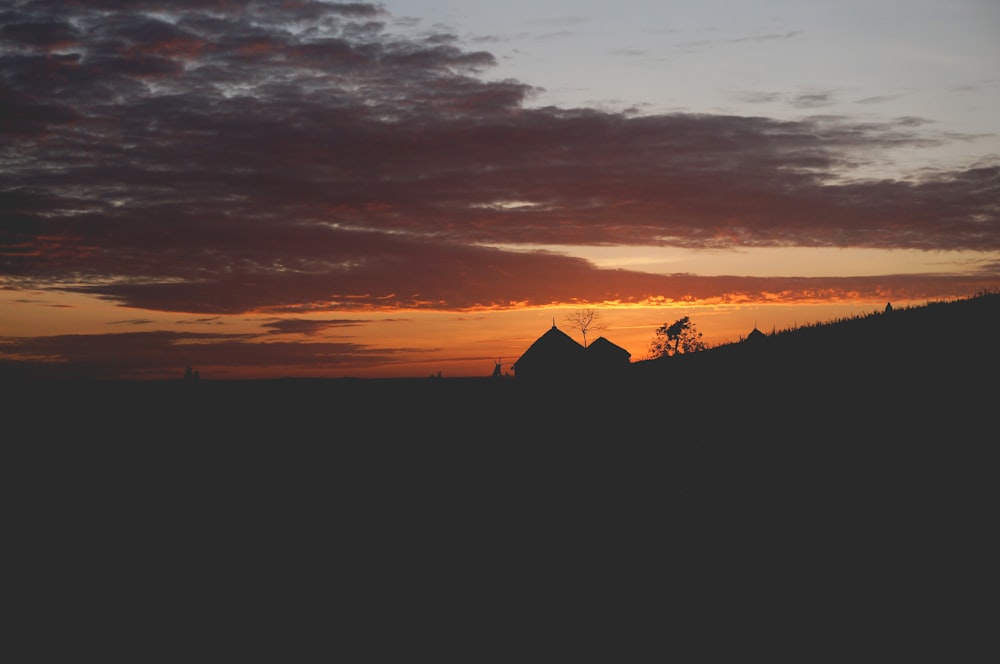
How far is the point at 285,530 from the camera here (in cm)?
1534

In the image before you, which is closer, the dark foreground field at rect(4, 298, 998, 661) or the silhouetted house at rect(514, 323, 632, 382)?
the dark foreground field at rect(4, 298, 998, 661)

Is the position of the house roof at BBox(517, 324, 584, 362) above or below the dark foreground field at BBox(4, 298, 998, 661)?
above

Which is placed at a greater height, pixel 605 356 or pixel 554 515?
pixel 605 356

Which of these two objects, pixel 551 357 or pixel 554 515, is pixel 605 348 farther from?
pixel 554 515

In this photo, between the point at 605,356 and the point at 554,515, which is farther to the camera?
the point at 605,356

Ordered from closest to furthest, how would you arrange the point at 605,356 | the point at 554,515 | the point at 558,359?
the point at 554,515, the point at 558,359, the point at 605,356

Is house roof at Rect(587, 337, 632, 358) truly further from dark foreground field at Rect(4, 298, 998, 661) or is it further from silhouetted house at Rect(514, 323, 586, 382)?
dark foreground field at Rect(4, 298, 998, 661)

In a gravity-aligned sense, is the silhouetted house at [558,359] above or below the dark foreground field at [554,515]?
above

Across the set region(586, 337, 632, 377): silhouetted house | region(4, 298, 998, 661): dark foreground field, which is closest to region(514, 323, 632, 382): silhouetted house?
region(586, 337, 632, 377): silhouetted house

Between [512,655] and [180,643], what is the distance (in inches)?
181

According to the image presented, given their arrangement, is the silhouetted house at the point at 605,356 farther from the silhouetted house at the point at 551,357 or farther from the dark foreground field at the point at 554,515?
the dark foreground field at the point at 554,515

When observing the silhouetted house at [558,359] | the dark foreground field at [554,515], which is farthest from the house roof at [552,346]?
the dark foreground field at [554,515]

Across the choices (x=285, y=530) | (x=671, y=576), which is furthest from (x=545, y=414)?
(x=671, y=576)

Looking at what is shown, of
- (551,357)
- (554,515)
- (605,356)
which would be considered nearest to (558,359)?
(551,357)
